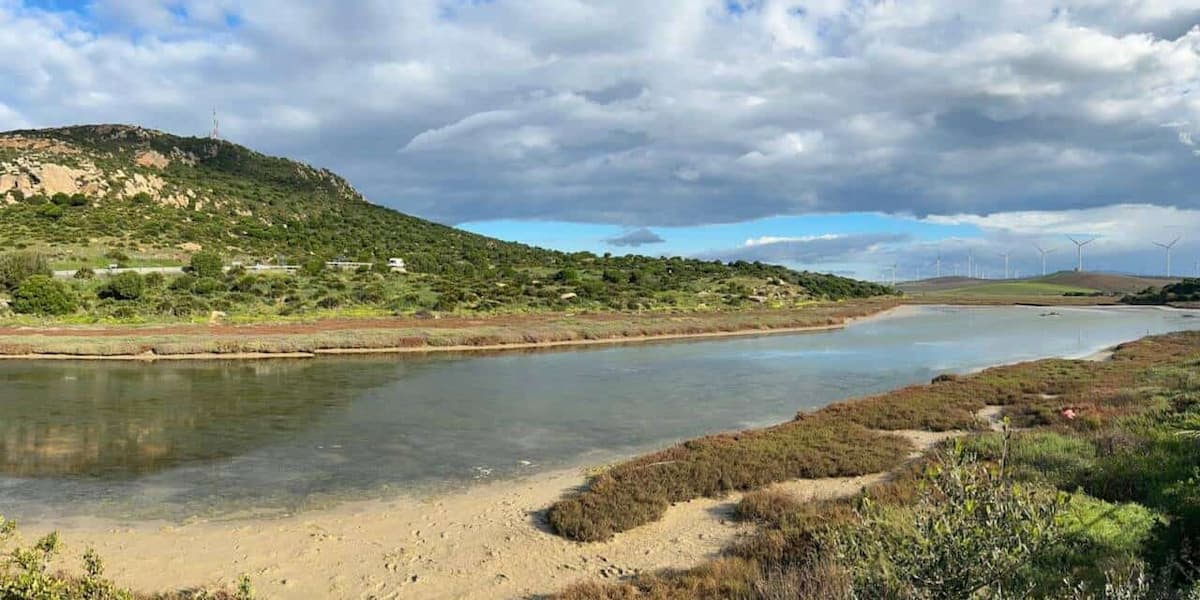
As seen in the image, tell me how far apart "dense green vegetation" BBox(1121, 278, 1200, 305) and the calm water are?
300 feet

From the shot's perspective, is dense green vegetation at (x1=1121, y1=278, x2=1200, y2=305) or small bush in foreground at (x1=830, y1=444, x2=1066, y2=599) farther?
dense green vegetation at (x1=1121, y1=278, x2=1200, y2=305)

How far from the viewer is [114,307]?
47.8m

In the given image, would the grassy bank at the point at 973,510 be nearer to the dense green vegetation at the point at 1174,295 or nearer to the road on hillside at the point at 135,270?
the road on hillside at the point at 135,270

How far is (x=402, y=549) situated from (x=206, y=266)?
58.7 m

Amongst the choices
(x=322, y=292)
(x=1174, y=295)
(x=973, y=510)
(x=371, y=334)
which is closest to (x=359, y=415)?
(x=973, y=510)

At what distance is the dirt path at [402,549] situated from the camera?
28.7ft

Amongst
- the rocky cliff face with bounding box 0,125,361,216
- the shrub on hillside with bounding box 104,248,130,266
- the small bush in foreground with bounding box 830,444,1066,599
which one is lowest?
the small bush in foreground with bounding box 830,444,1066,599

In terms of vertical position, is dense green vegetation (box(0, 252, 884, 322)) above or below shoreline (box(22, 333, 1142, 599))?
above

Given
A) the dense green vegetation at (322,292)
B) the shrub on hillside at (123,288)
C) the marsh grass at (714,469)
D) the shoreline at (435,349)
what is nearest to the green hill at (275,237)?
the dense green vegetation at (322,292)

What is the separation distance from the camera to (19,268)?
49750 mm

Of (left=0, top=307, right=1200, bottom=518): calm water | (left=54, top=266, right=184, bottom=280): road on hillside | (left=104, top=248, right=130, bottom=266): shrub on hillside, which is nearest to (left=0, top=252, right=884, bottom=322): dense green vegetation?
(left=54, top=266, right=184, bottom=280): road on hillside

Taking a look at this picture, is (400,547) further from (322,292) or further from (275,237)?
(275,237)

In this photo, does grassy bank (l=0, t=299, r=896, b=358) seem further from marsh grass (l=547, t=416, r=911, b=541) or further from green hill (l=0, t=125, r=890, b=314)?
marsh grass (l=547, t=416, r=911, b=541)

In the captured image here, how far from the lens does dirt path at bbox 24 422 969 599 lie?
8.75 metres
